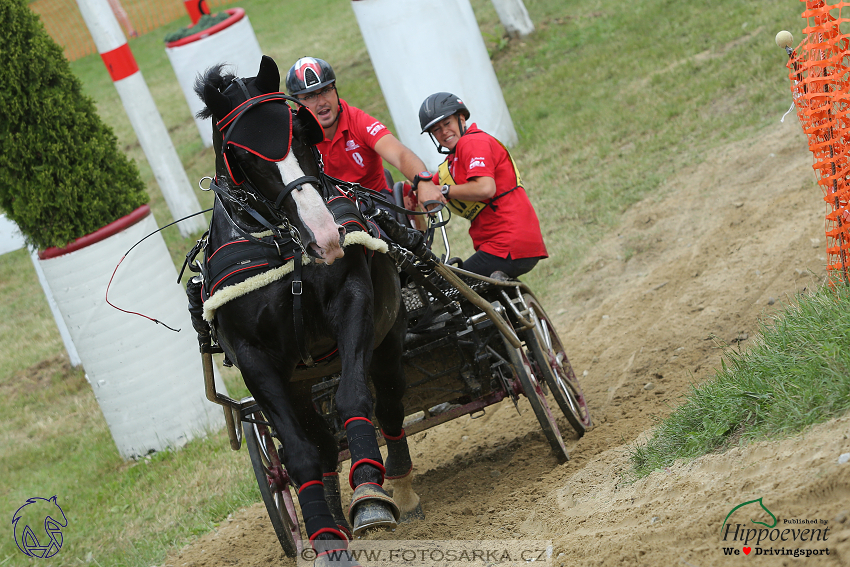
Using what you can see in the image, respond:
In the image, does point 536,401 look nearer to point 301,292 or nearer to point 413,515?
point 413,515

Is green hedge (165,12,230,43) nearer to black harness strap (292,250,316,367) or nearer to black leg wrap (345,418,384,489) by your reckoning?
black harness strap (292,250,316,367)

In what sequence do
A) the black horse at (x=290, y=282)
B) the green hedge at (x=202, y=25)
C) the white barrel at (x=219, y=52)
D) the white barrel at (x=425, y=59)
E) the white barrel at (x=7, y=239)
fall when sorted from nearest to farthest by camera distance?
the black horse at (x=290, y=282) < the white barrel at (x=7, y=239) < the white barrel at (x=425, y=59) < the white barrel at (x=219, y=52) < the green hedge at (x=202, y=25)

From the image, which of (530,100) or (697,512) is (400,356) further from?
(530,100)

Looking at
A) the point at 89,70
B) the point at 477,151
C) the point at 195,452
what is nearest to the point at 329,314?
the point at 477,151

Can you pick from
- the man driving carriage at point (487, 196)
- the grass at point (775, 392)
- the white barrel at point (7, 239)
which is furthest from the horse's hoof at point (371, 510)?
the white barrel at point (7, 239)

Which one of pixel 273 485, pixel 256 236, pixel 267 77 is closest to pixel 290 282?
pixel 256 236

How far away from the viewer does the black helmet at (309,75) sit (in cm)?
504

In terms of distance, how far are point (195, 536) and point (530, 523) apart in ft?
8.99

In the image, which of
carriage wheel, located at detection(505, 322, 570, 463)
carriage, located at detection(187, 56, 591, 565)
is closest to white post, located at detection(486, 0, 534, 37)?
carriage wheel, located at detection(505, 322, 570, 463)

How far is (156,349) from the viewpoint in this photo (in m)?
7.16

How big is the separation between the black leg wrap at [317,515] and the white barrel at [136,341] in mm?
4290

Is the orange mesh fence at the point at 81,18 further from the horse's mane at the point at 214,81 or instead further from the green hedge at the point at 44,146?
the horse's mane at the point at 214,81

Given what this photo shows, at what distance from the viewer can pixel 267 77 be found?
346 centimetres

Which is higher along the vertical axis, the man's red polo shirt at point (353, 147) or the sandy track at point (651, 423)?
the man's red polo shirt at point (353, 147)
